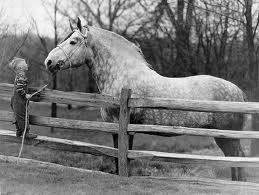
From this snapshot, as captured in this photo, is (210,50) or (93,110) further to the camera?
A: (93,110)

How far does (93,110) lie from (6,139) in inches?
554

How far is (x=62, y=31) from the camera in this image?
63.9 ft

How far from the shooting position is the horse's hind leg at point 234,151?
6.33 m

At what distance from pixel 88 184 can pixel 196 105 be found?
5.98ft

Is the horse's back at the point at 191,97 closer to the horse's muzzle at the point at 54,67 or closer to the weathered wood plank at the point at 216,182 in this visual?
the weathered wood plank at the point at 216,182

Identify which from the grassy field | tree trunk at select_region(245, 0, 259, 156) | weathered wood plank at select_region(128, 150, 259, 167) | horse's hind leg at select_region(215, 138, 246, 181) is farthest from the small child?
tree trunk at select_region(245, 0, 259, 156)

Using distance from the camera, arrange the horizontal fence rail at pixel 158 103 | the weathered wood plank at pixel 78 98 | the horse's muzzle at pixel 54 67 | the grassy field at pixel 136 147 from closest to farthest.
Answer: the horizontal fence rail at pixel 158 103 < the weathered wood plank at pixel 78 98 < the horse's muzzle at pixel 54 67 < the grassy field at pixel 136 147

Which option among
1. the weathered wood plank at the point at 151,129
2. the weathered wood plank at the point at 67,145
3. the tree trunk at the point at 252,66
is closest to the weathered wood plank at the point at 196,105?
the weathered wood plank at the point at 151,129

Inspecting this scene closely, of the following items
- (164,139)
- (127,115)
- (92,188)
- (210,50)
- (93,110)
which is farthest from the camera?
(93,110)

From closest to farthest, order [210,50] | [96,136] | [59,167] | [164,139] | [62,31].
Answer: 1. [59,167]
2. [210,50]
3. [164,139]
4. [96,136]
5. [62,31]

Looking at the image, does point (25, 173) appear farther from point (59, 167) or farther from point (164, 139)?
point (164, 139)

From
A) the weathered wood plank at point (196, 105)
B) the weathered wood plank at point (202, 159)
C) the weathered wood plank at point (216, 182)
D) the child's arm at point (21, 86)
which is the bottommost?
the weathered wood plank at point (216, 182)

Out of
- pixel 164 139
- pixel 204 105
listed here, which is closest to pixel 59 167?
pixel 204 105

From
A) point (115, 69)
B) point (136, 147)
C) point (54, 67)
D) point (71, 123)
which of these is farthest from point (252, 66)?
point (54, 67)
